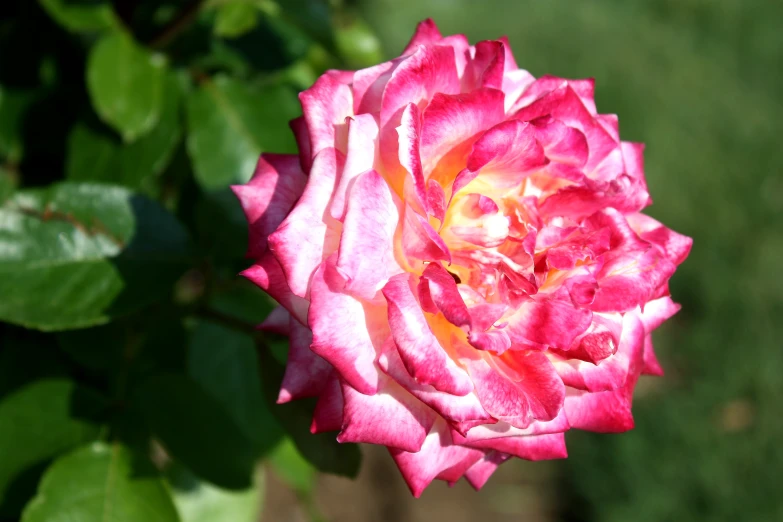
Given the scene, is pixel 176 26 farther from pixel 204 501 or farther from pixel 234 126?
pixel 204 501

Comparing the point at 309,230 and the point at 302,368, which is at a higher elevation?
the point at 309,230

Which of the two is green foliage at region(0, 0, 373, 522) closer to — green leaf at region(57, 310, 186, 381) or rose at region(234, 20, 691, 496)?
green leaf at region(57, 310, 186, 381)

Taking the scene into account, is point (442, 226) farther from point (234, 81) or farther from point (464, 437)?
point (234, 81)

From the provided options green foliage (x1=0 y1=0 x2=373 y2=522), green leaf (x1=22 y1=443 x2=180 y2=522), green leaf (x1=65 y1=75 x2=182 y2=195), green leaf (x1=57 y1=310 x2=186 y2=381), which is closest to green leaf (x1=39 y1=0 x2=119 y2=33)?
green foliage (x1=0 y1=0 x2=373 y2=522)

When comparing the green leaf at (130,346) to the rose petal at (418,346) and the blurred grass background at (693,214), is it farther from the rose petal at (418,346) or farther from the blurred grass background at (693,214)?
the blurred grass background at (693,214)

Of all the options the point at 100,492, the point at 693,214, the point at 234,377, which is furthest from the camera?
the point at 693,214

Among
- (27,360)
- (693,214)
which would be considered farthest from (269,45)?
(693,214)

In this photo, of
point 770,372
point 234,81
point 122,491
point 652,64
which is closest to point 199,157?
point 234,81

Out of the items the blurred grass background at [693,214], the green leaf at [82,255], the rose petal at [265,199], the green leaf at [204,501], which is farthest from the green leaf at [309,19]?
the blurred grass background at [693,214]
